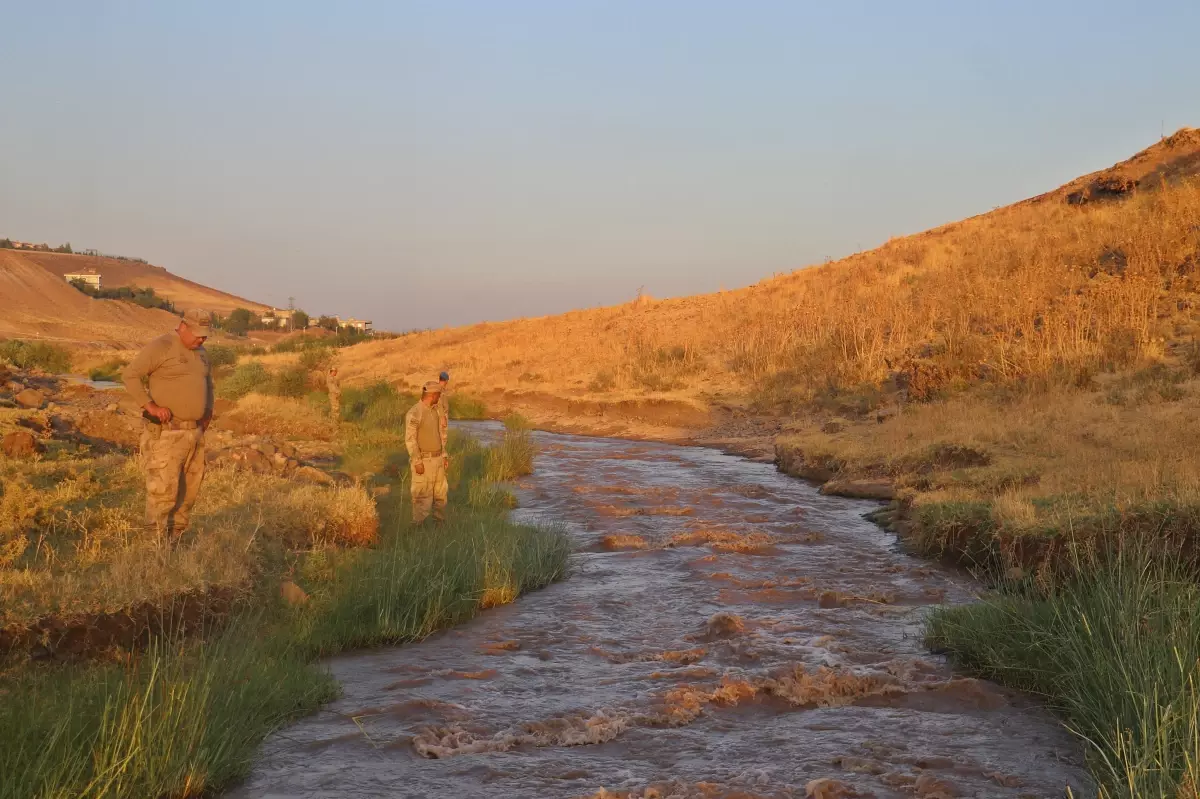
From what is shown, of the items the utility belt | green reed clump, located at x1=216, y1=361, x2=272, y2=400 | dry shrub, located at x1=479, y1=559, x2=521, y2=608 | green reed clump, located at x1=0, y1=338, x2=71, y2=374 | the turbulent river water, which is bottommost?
the turbulent river water

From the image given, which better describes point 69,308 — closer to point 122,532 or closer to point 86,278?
point 86,278

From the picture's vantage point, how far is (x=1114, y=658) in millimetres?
5180

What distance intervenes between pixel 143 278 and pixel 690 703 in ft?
526

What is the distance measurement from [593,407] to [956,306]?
34.0ft

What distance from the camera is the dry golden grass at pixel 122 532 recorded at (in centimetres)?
640

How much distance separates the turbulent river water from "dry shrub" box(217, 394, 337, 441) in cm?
1331

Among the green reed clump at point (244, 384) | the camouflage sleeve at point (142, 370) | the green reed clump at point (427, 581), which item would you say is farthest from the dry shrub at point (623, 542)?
the green reed clump at point (244, 384)

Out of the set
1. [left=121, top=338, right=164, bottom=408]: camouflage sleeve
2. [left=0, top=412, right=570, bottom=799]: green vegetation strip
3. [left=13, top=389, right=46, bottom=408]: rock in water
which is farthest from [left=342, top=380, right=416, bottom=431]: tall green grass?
[left=121, top=338, right=164, bottom=408]: camouflage sleeve

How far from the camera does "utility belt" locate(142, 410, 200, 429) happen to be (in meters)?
7.70

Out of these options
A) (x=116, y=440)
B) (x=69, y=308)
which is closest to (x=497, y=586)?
(x=116, y=440)

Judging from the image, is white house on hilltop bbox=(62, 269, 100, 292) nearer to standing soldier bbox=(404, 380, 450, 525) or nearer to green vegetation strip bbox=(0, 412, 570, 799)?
standing soldier bbox=(404, 380, 450, 525)

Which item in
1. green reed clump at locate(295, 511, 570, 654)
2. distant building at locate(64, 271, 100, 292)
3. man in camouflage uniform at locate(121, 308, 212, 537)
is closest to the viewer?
green reed clump at locate(295, 511, 570, 654)

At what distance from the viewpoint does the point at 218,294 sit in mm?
166250

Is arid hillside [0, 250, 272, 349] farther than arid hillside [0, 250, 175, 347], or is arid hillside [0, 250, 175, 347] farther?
arid hillside [0, 250, 175, 347]
